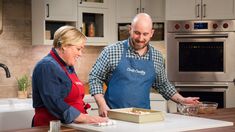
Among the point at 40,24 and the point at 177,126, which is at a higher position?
the point at 40,24

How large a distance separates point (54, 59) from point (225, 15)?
9.87 ft

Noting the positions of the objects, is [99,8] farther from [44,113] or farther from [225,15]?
[44,113]

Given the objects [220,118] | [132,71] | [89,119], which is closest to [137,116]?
[89,119]

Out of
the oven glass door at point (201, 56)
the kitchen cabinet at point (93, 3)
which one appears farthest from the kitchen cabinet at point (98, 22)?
the oven glass door at point (201, 56)

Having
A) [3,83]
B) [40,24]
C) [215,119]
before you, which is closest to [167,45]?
[40,24]

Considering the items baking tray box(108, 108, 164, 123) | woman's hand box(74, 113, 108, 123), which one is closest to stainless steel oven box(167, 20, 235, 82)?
baking tray box(108, 108, 164, 123)

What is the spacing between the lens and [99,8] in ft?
18.1

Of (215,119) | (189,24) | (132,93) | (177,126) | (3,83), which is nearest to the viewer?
(177,126)

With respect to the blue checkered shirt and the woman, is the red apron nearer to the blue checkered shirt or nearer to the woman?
the woman

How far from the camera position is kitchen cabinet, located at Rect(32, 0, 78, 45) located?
5.06 metres

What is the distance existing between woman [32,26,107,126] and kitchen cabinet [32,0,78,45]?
85.1 inches

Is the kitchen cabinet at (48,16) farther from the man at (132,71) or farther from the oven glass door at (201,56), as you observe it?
the man at (132,71)

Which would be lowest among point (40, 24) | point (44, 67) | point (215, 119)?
point (215, 119)

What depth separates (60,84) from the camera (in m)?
2.85
